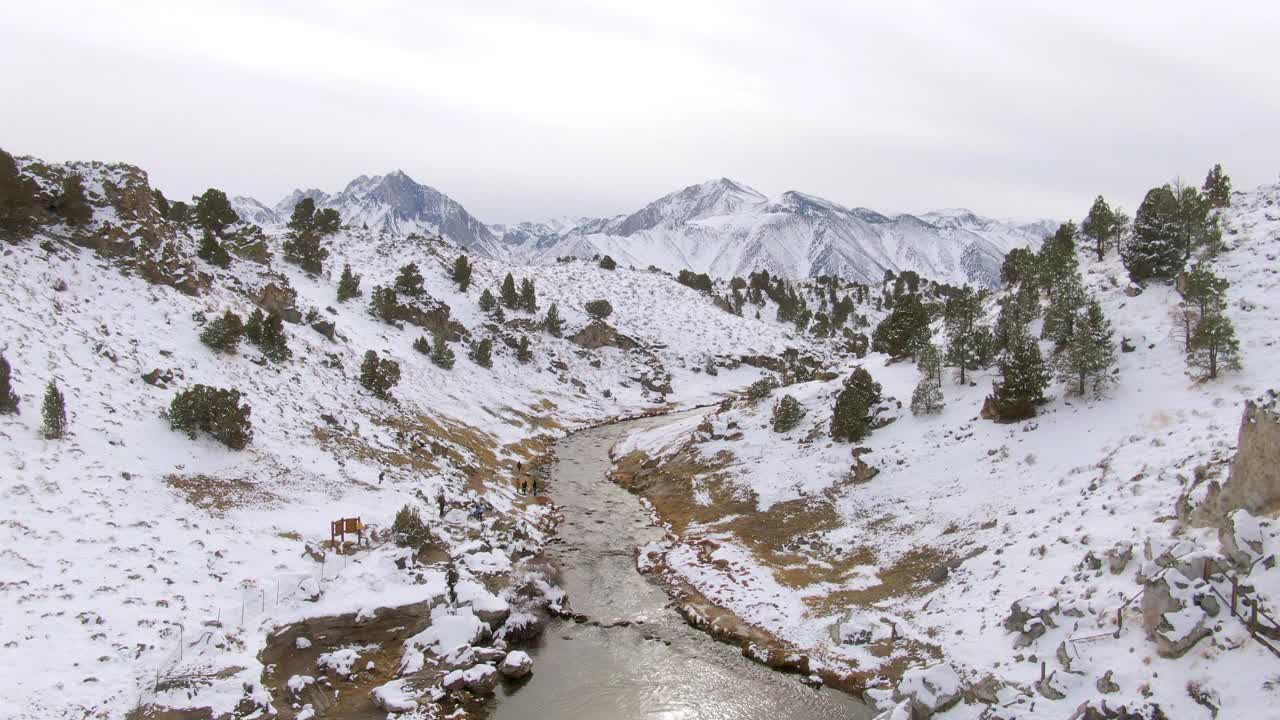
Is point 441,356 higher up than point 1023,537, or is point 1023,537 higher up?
point 1023,537

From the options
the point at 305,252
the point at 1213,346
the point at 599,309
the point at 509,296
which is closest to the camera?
the point at 1213,346

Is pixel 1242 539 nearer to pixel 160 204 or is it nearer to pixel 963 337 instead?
pixel 963 337

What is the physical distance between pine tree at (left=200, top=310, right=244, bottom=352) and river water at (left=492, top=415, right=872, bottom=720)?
25.7m

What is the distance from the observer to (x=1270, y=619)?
1669cm

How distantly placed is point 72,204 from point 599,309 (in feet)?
237

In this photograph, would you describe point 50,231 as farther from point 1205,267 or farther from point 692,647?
point 1205,267

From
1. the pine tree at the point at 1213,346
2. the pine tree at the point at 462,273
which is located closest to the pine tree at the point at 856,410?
the pine tree at the point at 1213,346

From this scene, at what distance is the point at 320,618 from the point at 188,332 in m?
27.0

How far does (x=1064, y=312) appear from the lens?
41125 mm

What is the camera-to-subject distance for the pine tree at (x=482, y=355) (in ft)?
260

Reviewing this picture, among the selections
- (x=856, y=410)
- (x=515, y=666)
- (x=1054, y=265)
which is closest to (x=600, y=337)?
(x=856, y=410)

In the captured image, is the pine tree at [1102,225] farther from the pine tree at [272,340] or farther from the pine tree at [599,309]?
the pine tree at [599,309]

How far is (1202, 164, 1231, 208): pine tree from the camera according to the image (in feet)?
170

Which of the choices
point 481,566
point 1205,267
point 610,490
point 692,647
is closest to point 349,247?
point 610,490
